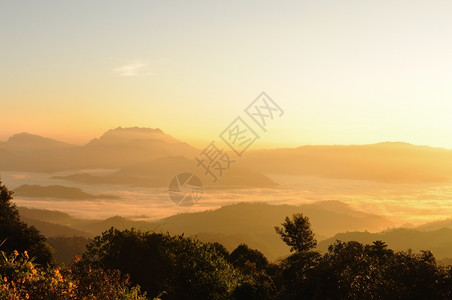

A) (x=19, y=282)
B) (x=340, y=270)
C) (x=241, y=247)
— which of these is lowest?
(x=241, y=247)

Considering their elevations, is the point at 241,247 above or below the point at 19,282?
below

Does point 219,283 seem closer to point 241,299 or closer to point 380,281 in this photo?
point 241,299

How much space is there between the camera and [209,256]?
41.6 meters

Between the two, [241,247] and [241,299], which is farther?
[241,247]

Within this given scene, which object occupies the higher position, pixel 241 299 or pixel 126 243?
pixel 126 243

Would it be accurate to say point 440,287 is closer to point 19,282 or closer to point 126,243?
point 19,282

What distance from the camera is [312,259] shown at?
34.1 metres

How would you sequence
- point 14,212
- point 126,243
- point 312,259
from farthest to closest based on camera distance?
point 14,212 < point 126,243 < point 312,259

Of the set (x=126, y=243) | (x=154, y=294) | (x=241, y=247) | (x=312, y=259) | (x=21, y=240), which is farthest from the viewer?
(x=241, y=247)

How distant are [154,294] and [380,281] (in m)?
19.4

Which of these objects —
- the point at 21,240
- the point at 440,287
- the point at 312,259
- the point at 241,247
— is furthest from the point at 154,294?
the point at 241,247

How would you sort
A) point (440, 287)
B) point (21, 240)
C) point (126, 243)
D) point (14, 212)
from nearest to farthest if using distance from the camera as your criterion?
point (440, 287)
point (126, 243)
point (21, 240)
point (14, 212)

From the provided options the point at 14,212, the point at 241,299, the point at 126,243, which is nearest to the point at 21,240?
the point at 14,212

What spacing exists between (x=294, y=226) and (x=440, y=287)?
184 ft
